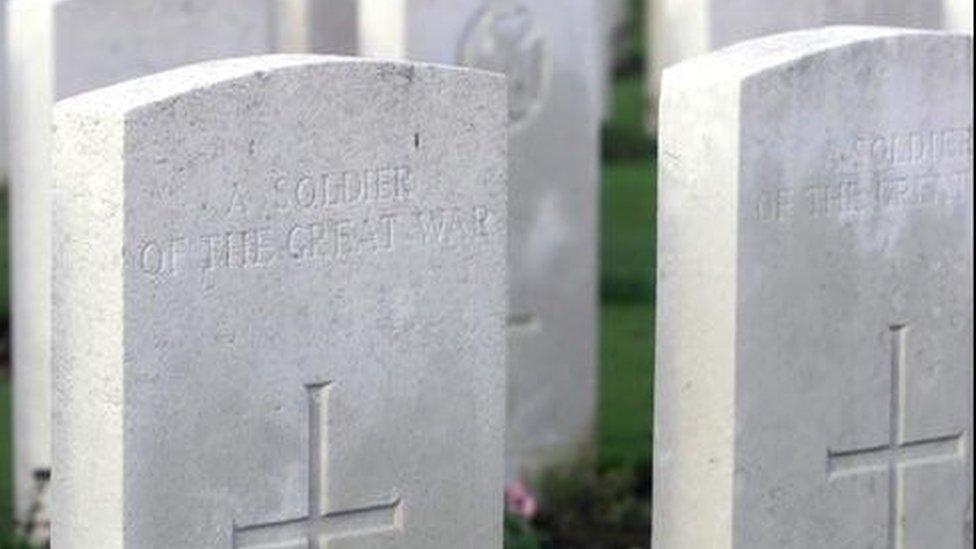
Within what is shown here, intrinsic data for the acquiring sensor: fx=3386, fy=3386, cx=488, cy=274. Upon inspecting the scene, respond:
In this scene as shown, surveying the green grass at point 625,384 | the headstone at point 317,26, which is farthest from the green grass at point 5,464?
the green grass at point 625,384

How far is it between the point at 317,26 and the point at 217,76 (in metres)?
4.34

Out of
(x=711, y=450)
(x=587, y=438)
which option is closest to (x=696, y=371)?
(x=711, y=450)

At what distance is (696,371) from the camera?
Result: 21.5ft

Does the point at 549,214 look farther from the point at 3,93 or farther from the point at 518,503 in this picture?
the point at 3,93

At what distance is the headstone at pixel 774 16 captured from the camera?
29.4 ft

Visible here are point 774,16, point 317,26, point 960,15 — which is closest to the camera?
point 960,15

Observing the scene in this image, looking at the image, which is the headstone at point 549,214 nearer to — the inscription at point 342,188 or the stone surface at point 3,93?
the inscription at point 342,188

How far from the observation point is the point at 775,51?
21.6ft

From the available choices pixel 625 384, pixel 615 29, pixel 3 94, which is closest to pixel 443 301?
pixel 625 384

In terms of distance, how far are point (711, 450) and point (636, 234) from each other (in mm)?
6684

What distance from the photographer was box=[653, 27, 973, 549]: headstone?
648cm

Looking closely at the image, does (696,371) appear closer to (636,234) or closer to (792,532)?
(792,532)

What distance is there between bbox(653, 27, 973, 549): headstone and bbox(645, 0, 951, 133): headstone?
2.07 meters

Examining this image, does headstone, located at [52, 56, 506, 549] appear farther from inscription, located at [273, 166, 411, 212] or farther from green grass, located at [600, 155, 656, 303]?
green grass, located at [600, 155, 656, 303]
